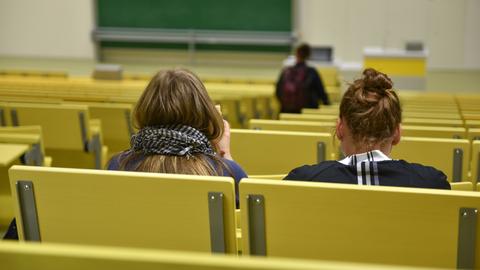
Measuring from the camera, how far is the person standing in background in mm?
6871

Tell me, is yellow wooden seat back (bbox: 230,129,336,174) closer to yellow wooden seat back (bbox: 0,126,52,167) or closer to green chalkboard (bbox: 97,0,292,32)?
yellow wooden seat back (bbox: 0,126,52,167)

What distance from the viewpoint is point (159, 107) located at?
97.5 inches

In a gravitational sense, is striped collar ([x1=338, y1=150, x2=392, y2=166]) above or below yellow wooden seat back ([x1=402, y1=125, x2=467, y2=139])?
above

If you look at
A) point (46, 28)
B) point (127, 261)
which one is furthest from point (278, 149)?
point (46, 28)

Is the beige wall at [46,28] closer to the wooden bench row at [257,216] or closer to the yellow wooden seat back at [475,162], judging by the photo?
the yellow wooden seat back at [475,162]

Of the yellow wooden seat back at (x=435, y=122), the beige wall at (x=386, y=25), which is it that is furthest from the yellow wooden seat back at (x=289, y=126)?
the beige wall at (x=386, y=25)

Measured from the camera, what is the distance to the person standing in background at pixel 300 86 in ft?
22.5

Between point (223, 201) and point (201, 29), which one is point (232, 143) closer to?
point (223, 201)

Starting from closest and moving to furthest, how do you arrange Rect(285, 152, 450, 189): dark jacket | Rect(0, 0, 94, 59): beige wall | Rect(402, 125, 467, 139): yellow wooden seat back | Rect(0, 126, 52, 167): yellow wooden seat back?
1. Rect(285, 152, 450, 189): dark jacket
2. Rect(402, 125, 467, 139): yellow wooden seat back
3. Rect(0, 126, 52, 167): yellow wooden seat back
4. Rect(0, 0, 94, 59): beige wall

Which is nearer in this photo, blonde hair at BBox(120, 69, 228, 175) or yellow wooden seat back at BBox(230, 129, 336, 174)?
blonde hair at BBox(120, 69, 228, 175)

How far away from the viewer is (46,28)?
14.1 metres

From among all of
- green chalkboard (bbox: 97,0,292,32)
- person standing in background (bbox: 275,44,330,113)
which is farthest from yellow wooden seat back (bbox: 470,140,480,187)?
green chalkboard (bbox: 97,0,292,32)

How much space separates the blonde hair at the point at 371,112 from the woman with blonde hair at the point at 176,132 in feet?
1.58

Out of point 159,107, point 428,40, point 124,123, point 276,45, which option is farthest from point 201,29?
point 159,107
